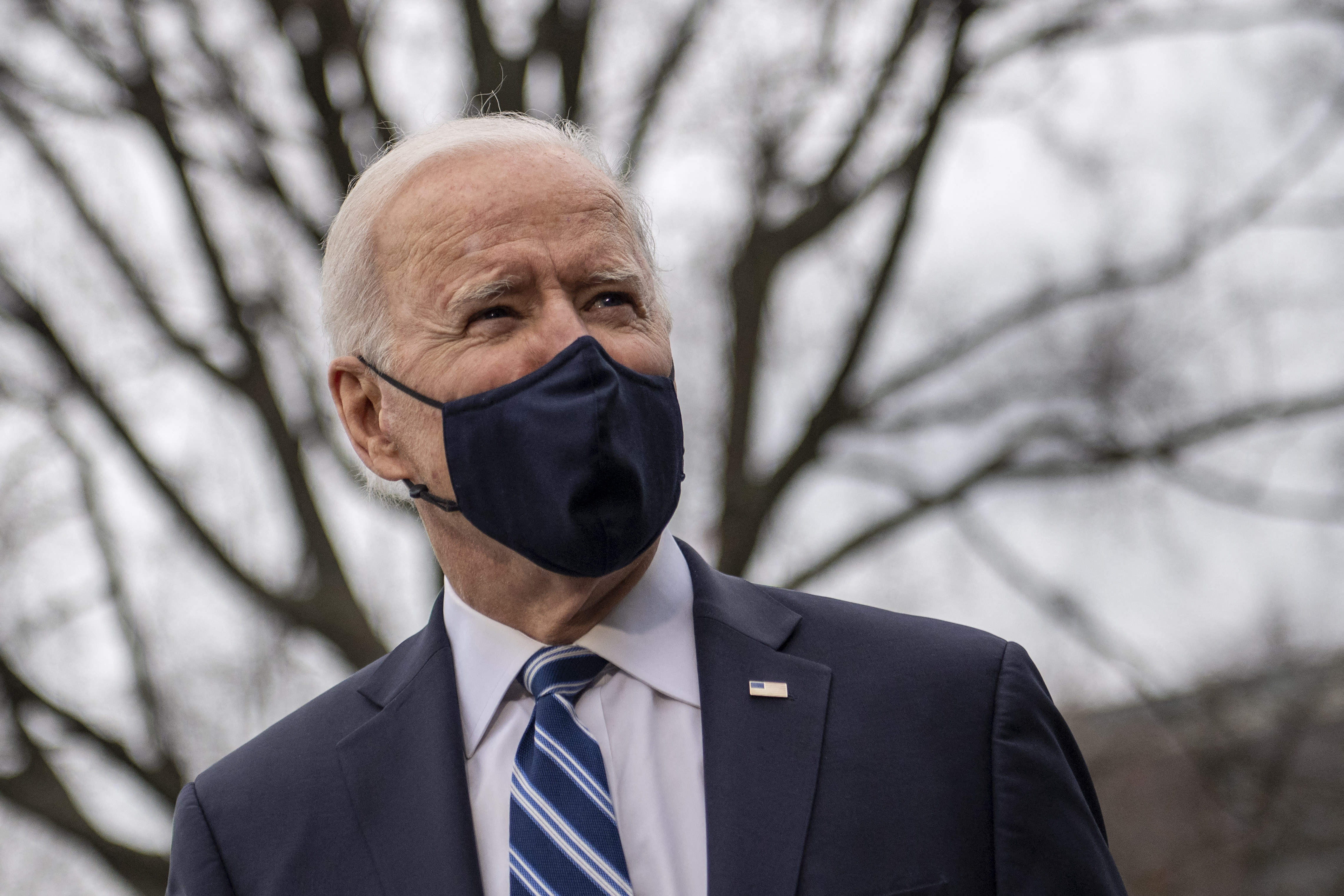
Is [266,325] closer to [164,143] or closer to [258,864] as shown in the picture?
[164,143]

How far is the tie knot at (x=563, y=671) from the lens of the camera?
2053mm

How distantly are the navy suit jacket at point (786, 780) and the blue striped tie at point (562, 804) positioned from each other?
10 centimetres

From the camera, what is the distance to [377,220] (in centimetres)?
232

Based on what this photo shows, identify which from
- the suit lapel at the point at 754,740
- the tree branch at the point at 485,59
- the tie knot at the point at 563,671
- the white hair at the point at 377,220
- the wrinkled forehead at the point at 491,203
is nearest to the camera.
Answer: the suit lapel at the point at 754,740

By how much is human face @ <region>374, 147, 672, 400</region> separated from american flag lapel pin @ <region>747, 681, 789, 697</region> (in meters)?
0.56

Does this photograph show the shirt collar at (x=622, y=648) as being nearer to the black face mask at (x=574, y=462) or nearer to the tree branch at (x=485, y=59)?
the black face mask at (x=574, y=462)

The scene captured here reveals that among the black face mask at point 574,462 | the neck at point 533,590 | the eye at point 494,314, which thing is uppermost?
the eye at point 494,314

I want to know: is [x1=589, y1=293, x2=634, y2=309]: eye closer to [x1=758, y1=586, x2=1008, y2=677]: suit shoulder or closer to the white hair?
the white hair

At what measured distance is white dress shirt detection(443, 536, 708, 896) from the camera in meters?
1.92

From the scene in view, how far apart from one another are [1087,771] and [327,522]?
513 centimetres

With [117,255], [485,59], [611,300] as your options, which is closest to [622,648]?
[611,300]

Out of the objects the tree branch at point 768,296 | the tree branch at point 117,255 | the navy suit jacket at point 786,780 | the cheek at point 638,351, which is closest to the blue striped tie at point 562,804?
the navy suit jacket at point 786,780

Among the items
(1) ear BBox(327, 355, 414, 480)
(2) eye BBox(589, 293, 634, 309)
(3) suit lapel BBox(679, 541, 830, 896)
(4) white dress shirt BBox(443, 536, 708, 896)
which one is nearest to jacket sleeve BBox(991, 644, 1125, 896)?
(3) suit lapel BBox(679, 541, 830, 896)

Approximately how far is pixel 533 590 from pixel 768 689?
431mm
